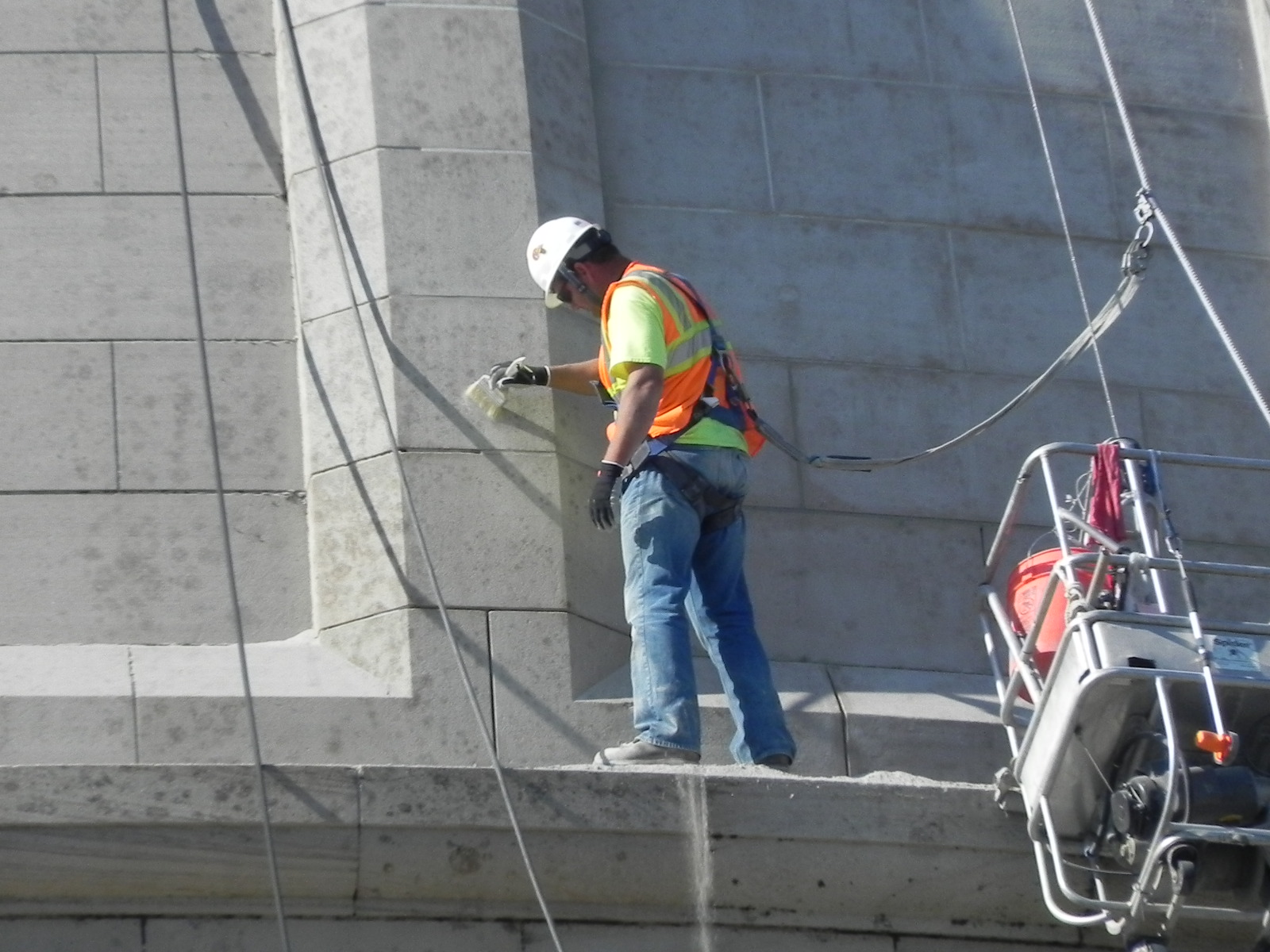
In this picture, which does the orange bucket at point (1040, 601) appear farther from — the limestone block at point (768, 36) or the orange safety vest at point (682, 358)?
the limestone block at point (768, 36)

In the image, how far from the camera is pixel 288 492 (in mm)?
8492

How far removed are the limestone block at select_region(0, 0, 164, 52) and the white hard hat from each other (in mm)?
1751

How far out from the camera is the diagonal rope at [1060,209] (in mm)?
9406

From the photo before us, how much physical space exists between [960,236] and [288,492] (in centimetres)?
284

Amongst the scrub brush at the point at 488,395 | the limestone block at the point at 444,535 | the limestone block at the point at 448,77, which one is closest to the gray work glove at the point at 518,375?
the scrub brush at the point at 488,395

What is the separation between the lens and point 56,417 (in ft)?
27.8

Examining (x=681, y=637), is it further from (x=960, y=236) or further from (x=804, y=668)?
(x=960, y=236)

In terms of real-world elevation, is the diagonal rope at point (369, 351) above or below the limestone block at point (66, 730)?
above

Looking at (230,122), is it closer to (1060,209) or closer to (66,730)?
(66,730)

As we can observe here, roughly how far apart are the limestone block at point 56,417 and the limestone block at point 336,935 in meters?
2.13

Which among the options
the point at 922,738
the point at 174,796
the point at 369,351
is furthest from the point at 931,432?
the point at 174,796

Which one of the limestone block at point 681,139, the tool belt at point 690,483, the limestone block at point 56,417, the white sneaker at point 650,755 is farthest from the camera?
the limestone block at point 681,139

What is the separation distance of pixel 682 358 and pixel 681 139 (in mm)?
1801

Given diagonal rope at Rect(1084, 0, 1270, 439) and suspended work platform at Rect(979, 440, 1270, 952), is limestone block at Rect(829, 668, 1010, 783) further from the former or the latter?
diagonal rope at Rect(1084, 0, 1270, 439)
